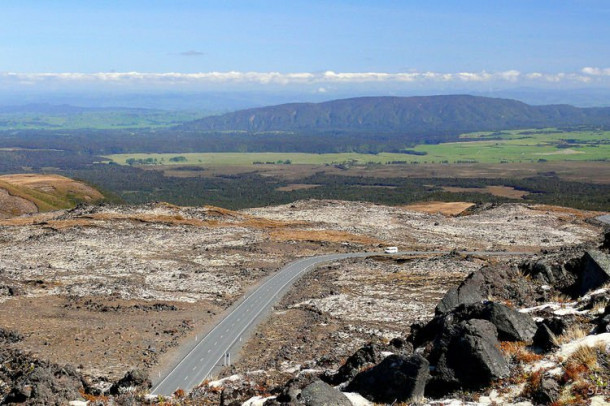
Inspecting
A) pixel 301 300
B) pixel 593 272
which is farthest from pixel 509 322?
pixel 301 300

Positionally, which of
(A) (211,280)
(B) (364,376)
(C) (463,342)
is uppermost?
(C) (463,342)

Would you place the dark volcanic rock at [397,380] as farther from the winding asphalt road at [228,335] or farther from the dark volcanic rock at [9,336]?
the dark volcanic rock at [9,336]

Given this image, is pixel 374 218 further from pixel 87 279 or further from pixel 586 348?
pixel 586 348

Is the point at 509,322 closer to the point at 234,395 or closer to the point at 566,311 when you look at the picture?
the point at 566,311

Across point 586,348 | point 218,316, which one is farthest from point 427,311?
point 586,348

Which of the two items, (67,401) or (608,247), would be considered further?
(608,247)
